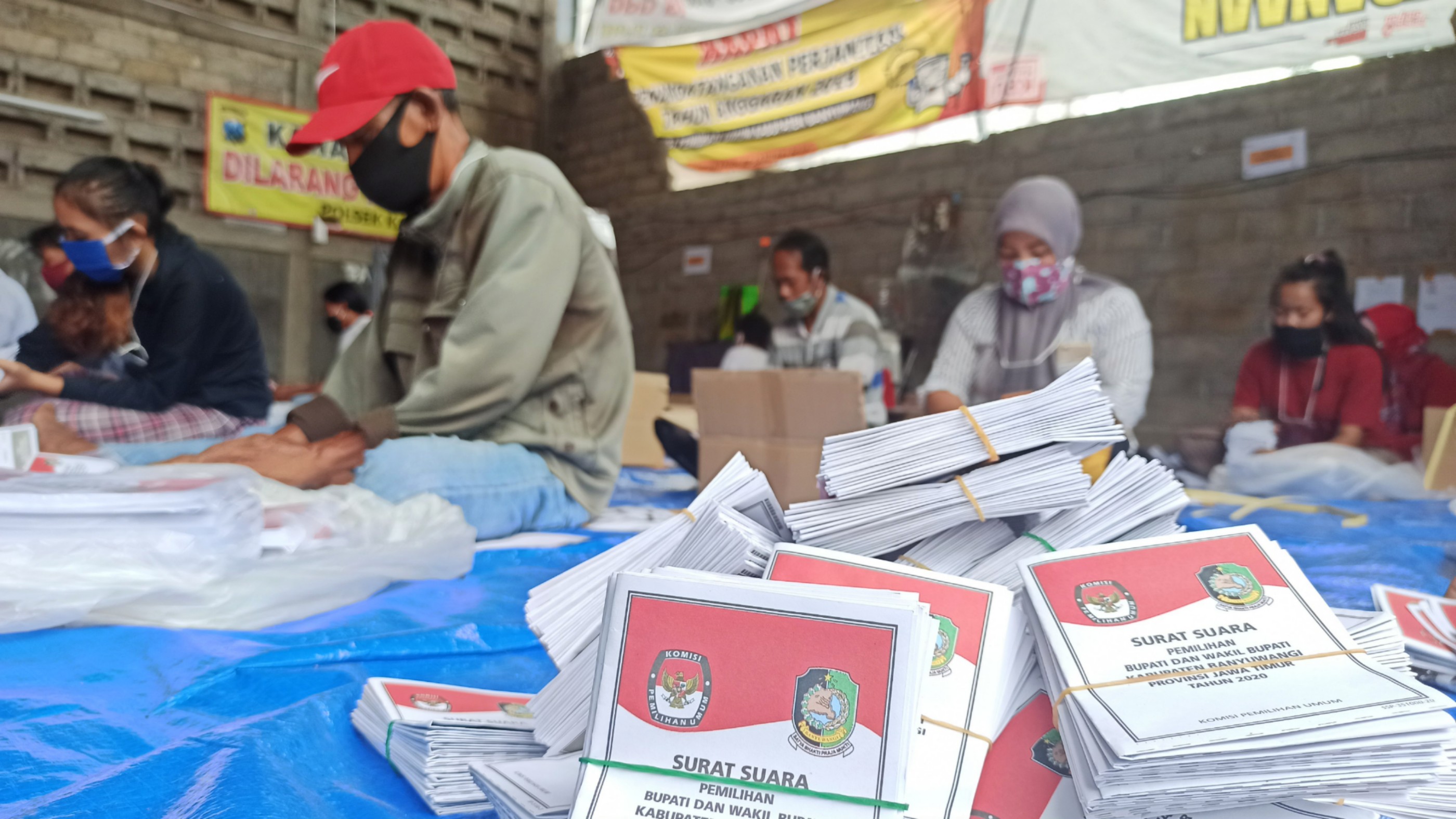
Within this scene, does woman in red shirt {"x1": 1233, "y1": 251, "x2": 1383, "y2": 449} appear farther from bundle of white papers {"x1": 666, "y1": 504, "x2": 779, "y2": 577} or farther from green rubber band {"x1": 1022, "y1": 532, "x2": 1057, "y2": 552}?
bundle of white papers {"x1": 666, "y1": 504, "x2": 779, "y2": 577}

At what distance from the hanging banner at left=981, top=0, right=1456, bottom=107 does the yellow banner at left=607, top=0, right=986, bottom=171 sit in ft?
0.68

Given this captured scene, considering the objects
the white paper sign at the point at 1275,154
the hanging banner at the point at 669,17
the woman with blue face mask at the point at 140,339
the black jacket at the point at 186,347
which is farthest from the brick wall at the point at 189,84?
the white paper sign at the point at 1275,154

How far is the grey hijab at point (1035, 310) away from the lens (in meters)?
3.59

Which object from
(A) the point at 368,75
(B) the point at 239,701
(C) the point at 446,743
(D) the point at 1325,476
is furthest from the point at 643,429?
(C) the point at 446,743

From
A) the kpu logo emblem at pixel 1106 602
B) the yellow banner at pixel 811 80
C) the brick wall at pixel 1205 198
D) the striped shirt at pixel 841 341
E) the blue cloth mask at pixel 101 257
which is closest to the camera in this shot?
the kpu logo emblem at pixel 1106 602

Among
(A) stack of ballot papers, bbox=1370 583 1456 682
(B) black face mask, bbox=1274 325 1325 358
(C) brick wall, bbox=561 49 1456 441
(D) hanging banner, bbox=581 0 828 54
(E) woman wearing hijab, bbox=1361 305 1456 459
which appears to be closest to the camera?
(A) stack of ballot papers, bbox=1370 583 1456 682

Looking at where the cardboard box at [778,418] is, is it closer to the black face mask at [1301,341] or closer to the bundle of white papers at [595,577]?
the bundle of white papers at [595,577]

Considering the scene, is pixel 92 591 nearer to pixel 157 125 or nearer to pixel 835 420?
pixel 835 420

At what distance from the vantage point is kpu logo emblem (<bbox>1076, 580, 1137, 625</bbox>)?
0.71m

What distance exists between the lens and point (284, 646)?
114cm

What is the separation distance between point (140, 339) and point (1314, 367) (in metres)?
4.43

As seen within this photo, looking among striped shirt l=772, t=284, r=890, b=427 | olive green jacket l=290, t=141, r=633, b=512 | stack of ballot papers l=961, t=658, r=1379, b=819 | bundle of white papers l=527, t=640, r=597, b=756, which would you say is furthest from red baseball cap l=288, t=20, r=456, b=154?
striped shirt l=772, t=284, r=890, b=427

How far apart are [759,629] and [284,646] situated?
2.65ft

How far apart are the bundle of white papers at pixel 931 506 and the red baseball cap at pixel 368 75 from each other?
1.56 meters
